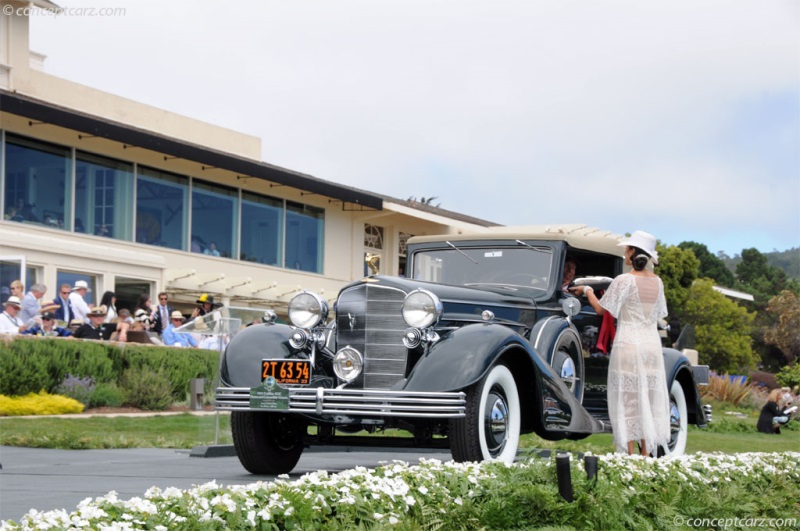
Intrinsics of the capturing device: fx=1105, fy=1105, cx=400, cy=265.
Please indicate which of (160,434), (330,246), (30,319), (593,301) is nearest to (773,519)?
(593,301)

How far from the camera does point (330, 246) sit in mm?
36938

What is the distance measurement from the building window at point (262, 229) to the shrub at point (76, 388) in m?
16.5

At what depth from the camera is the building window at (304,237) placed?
35188 millimetres

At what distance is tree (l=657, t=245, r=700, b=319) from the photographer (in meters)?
45.7

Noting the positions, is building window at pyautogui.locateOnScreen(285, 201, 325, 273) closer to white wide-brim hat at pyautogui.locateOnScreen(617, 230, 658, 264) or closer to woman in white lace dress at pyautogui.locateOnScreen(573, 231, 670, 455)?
white wide-brim hat at pyautogui.locateOnScreen(617, 230, 658, 264)

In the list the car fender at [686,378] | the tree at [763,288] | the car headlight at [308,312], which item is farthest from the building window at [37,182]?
the tree at [763,288]

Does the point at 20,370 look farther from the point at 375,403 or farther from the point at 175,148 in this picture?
the point at 175,148

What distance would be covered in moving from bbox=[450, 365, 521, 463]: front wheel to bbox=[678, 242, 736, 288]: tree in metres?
69.9

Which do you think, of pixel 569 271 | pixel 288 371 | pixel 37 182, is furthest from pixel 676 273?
pixel 288 371

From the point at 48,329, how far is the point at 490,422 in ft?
38.5

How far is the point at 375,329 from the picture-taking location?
8.45 meters

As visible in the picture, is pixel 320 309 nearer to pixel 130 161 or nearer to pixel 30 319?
pixel 30 319

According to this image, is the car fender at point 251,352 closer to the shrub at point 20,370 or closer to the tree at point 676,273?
the shrub at point 20,370

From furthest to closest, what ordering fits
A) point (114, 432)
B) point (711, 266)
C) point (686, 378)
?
point (711, 266) → point (114, 432) → point (686, 378)
